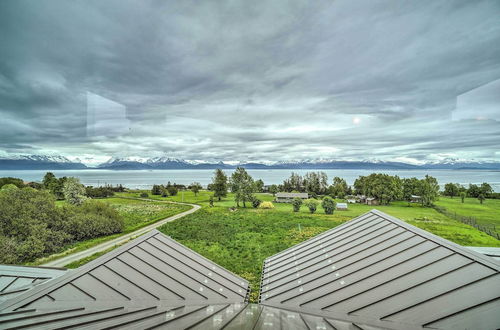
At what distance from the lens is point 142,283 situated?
5.83 m

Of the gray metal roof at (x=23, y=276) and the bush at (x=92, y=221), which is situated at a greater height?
the gray metal roof at (x=23, y=276)

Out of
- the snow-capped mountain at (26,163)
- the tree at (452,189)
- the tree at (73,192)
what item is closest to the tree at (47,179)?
the snow-capped mountain at (26,163)

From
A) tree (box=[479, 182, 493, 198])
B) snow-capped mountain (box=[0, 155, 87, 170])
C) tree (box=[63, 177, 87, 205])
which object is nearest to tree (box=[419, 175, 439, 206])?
tree (box=[479, 182, 493, 198])

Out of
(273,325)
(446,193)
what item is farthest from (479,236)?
(446,193)

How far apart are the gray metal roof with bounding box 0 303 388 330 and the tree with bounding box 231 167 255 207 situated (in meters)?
42.2

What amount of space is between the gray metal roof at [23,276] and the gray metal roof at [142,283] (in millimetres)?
2087

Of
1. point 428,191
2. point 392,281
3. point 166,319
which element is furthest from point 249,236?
point 428,191

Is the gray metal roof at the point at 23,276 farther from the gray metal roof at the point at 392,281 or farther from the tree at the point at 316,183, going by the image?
the tree at the point at 316,183

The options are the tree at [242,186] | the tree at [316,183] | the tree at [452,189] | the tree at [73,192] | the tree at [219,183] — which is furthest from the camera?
the tree at [316,183]

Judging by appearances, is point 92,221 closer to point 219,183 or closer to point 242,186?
point 242,186

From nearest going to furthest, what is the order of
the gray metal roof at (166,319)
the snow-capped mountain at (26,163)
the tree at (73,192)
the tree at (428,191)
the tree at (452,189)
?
the gray metal roof at (166,319)
the snow-capped mountain at (26,163)
the tree at (73,192)
the tree at (428,191)
the tree at (452,189)

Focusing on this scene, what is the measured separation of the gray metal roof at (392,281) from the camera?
3.93m

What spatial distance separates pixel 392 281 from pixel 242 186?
42.7 meters

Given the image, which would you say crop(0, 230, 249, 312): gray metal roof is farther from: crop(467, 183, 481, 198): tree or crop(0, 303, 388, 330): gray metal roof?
crop(467, 183, 481, 198): tree
